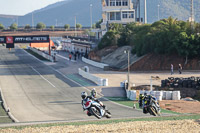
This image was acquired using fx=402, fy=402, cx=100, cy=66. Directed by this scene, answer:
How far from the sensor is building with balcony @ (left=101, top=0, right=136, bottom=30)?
307 feet

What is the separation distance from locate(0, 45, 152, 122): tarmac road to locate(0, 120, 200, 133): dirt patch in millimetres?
6560

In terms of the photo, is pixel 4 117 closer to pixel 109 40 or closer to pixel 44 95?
pixel 44 95

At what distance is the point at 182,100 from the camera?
36.3 meters

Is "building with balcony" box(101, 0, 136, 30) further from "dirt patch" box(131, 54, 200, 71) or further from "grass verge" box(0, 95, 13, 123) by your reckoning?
"grass verge" box(0, 95, 13, 123)

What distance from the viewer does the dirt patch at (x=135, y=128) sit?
18219 mm

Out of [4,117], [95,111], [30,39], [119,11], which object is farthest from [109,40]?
[95,111]

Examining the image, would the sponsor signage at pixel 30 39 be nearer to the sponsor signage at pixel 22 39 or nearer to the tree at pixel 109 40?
the sponsor signage at pixel 22 39

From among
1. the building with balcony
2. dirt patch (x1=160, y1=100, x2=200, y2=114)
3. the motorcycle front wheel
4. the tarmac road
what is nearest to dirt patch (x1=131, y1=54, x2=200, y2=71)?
the tarmac road

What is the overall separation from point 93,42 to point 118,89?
51.7m

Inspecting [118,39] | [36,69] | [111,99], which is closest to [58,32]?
[118,39]

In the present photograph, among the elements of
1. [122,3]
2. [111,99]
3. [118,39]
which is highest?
[122,3]

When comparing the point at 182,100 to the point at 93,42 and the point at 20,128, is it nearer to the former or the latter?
the point at 20,128

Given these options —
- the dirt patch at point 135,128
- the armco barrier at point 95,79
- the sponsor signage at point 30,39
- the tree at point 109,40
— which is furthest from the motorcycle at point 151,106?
the tree at point 109,40

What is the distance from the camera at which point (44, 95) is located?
133ft
